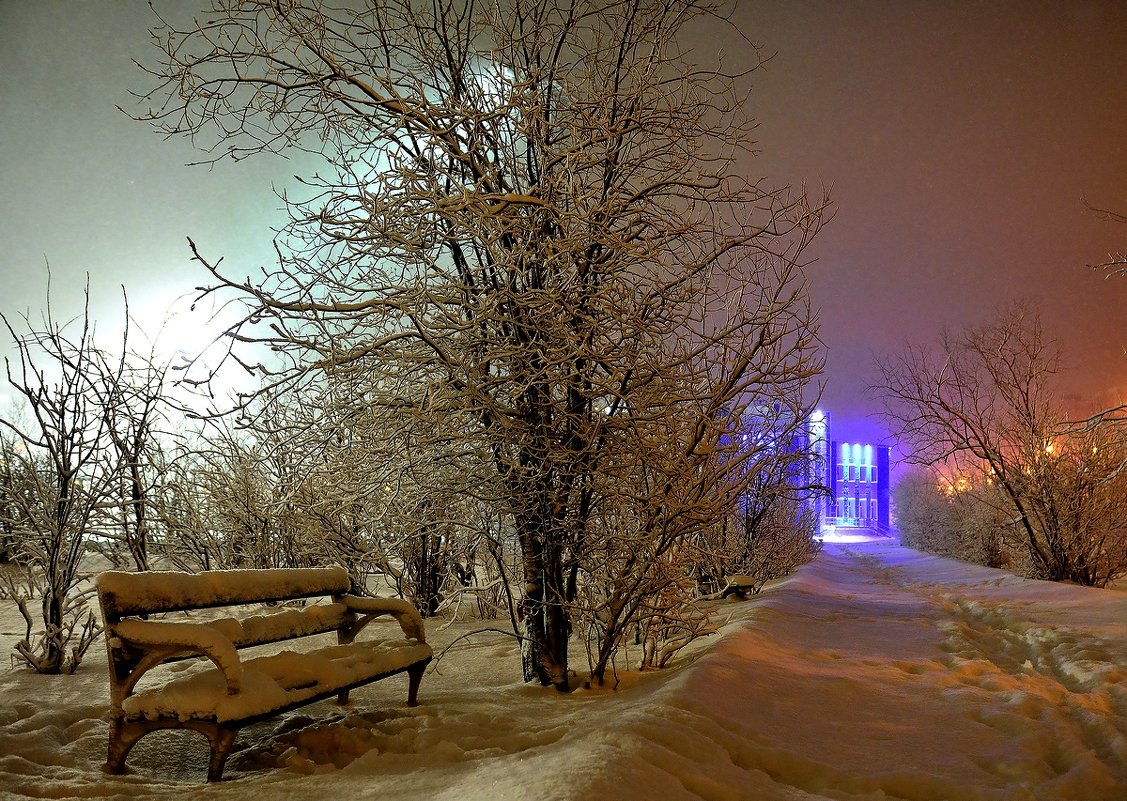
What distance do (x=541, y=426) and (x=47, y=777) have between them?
270 centimetres

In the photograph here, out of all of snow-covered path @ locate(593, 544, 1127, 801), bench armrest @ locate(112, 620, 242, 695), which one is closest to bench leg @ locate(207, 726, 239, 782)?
bench armrest @ locate(112, 620, 242, 695)

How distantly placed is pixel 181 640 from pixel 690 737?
2.18 meters

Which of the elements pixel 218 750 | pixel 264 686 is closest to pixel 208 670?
pixel 264 686

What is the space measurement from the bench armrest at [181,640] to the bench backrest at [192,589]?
72 mm

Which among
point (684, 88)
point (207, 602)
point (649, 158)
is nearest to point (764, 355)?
point (649, 158)

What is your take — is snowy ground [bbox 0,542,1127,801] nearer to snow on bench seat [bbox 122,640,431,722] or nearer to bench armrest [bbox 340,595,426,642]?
snow on bench seat [bbox 122,640,431,722]

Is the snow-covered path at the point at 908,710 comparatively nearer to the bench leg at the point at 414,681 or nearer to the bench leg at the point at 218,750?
the bench leg at the point at 414,681

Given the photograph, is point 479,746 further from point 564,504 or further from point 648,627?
point 648,627

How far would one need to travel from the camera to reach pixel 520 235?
4336 mm

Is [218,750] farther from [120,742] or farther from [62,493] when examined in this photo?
[62,493]

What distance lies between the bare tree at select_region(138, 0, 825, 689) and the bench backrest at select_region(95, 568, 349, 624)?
1.06 metres

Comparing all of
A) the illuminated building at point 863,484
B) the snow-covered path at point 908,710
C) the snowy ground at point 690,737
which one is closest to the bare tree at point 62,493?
the snowy ground at point 690,737

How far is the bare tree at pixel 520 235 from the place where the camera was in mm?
3865

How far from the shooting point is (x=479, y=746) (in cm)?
340
